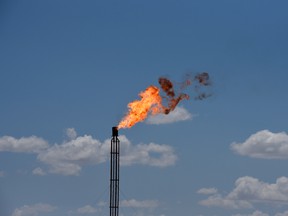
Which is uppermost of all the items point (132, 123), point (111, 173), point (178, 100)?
point (178, 100)

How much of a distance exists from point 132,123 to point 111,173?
7283 millimetres

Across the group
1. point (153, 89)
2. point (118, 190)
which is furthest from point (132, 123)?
point (118, 190)

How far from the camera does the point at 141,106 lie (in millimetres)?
42844

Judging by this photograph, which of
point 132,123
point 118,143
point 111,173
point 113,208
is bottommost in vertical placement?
point 113,208

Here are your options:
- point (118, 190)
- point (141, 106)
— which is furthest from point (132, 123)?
point (118, 190)

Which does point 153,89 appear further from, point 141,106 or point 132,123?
point 132,123

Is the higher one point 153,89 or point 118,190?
point 153,89

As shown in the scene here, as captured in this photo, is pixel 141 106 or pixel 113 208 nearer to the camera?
pixel 113 208

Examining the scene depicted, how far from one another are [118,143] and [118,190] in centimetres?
630

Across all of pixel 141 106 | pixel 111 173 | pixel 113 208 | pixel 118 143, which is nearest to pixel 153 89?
pixel 141 106

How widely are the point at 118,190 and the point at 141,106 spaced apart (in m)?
11.8

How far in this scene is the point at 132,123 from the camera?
1641 inches

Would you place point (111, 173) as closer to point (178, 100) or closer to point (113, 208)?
point (113, 208)

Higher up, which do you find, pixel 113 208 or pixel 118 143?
pixel 118 143
